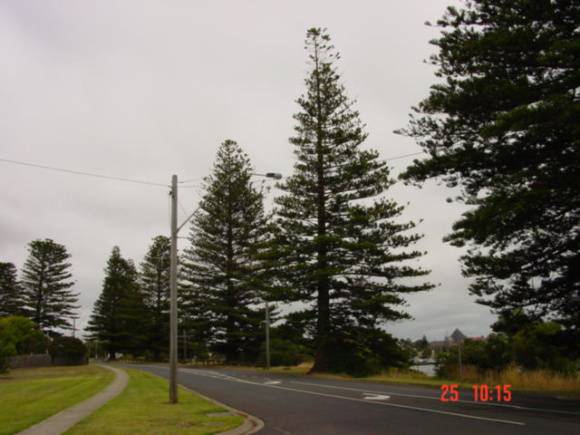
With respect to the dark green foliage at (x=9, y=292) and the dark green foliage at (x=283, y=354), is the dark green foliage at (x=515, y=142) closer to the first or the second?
the dark green foliage at (x=283, y=354)

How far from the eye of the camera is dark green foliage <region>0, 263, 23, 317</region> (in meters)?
92.7

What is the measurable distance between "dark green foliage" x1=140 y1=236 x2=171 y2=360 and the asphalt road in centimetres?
6015

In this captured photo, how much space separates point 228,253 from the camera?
57.4 meters

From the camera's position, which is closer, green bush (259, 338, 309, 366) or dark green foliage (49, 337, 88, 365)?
green bush (259, 338, 309, 366)

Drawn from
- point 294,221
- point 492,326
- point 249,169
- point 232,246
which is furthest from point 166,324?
point 492,326

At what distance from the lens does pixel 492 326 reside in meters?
20.7

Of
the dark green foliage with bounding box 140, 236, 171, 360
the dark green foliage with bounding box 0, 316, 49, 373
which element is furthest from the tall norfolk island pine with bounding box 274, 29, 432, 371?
the dark green foliage with bounding box 140, 236, 171, 360

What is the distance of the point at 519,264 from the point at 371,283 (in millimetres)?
15994

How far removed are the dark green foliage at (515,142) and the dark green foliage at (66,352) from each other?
2305 inches

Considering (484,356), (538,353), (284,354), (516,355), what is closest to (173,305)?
(516,355)

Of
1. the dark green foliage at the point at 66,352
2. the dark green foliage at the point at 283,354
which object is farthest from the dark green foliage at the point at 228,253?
the dark green foliage at the point at 66,352

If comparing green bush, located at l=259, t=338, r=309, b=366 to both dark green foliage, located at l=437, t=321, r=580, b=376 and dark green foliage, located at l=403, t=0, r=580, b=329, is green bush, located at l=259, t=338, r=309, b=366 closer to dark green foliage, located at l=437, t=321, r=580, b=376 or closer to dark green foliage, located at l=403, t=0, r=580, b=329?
dark green foliage, located at l=437, t=321, r=580, b=376

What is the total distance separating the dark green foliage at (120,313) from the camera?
80062 mm

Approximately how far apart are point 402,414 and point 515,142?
9.07 m
